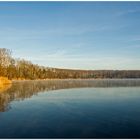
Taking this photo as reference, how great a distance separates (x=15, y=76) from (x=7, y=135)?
68.4m

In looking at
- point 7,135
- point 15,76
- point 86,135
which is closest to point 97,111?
point 86,135

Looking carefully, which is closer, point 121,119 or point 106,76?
point 121,119

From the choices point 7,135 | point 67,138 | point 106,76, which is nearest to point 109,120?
point 67,138

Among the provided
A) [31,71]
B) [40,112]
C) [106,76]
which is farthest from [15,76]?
[106,76]

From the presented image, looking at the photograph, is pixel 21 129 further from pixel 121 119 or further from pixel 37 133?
pixel 121 119

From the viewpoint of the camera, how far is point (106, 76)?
156000mm

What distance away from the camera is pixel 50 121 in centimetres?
1428

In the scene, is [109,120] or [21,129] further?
[109,120]

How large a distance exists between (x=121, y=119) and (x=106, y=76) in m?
143

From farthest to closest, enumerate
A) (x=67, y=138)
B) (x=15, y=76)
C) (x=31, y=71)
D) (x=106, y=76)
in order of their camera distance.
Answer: (x=106, y=76), (x=31, y=71), (x=15, y=76), (x=67, y=138)

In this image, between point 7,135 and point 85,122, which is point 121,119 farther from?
point 7,135

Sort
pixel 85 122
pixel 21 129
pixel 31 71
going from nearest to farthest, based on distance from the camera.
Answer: pixel 21 129
pixel 85 122
pixel 31 71

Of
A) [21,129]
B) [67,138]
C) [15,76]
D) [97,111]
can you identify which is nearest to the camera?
[67,138]

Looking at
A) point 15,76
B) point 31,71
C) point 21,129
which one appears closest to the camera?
point 21,129
